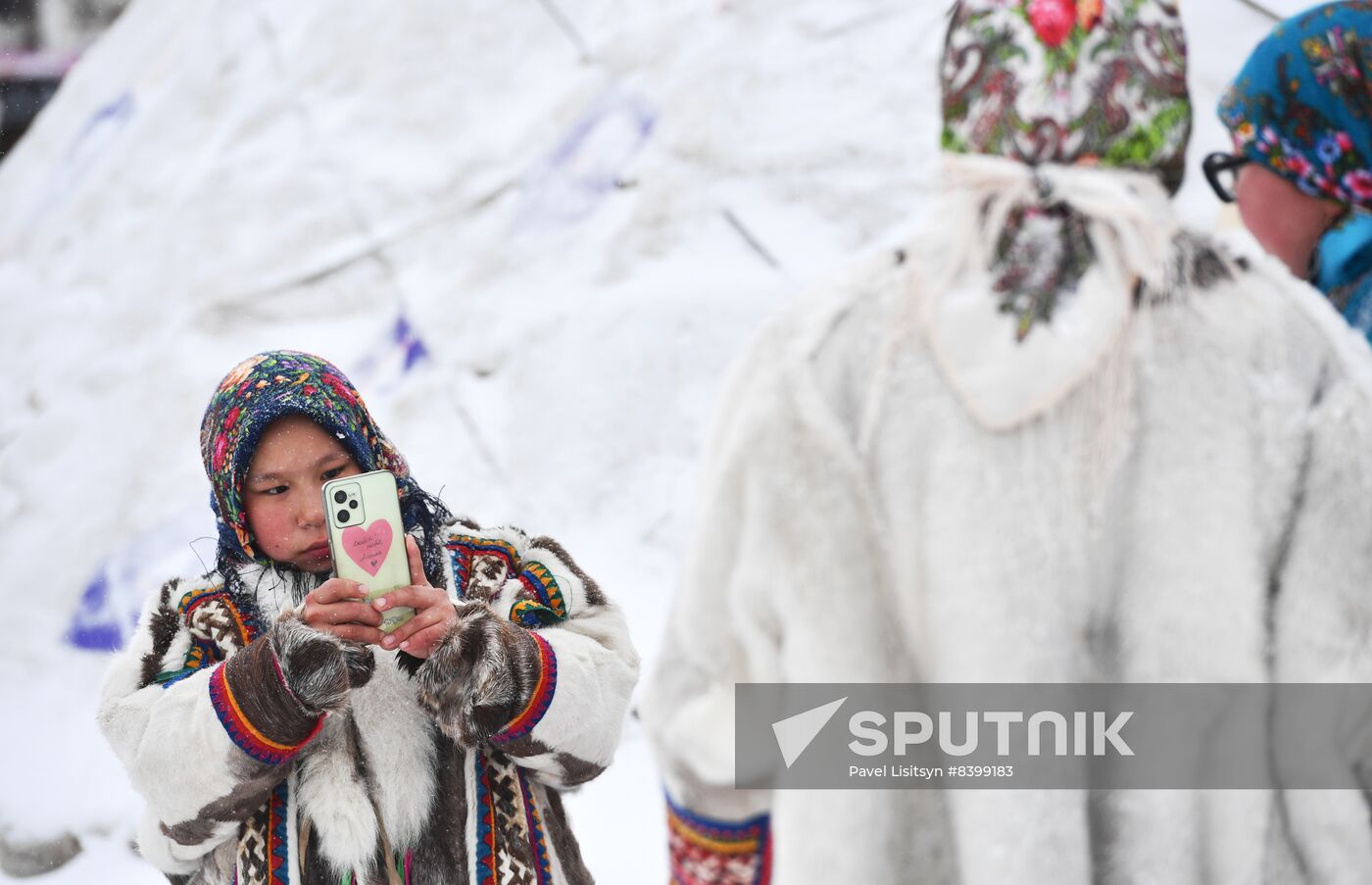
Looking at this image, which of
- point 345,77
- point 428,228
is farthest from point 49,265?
point 428,228

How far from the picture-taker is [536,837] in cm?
133

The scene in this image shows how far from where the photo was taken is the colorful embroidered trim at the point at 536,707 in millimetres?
1263

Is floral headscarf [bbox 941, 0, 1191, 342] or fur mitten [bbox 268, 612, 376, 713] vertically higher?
floral headscarf [bbox 941, 0, 1191, 342]

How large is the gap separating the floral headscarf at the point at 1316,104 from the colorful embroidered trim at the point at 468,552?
998 millimetres

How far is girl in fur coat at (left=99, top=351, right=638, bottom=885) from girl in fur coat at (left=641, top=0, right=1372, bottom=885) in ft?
1.62

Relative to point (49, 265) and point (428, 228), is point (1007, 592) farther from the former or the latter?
point (49, 265)

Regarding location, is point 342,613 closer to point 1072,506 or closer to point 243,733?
point 243,733

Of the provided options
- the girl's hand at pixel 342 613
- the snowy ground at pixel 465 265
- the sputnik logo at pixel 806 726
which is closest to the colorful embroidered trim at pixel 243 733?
the girl's hand at pixel 342 613

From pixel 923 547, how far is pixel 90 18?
418 inches

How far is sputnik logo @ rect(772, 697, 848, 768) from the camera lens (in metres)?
0.88

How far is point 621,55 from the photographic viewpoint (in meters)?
3.82

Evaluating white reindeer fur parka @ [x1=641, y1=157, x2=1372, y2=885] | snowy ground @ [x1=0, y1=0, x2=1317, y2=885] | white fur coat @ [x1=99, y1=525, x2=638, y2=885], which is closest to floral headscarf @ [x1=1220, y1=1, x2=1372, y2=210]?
white reindeer fur parka @ [x1=641, y1=157, x2=1372, y2=885]

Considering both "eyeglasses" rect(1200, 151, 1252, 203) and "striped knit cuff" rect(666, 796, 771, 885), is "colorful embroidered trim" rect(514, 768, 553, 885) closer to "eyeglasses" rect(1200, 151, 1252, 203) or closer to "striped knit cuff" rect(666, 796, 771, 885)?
"striped knit cuff" rect(666, 796, 771, 885)

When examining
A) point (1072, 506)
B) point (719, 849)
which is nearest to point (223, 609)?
point (719, 849)
